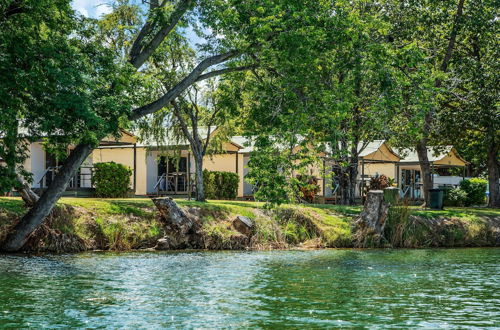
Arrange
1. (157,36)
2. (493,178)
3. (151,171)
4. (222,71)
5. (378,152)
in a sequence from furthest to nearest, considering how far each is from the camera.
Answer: (378,152) → (151,171) → (493,178) → (222,71) → (157,36)

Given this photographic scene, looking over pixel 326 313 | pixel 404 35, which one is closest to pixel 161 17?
pixel 326 313

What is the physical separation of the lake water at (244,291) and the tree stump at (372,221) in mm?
3853

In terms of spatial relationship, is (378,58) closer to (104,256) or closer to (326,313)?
(104,256)

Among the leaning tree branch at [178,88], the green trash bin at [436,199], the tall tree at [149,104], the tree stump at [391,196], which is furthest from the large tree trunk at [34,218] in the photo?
the green trash bin at [436,199]

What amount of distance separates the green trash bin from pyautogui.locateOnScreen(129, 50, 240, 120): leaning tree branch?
41.0ft

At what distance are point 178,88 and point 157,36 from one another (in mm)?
1567

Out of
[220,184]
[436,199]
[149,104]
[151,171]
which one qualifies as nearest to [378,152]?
[436,199]

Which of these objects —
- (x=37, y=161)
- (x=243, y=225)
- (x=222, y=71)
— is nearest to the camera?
(x=222, y=71)

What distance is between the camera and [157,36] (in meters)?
19.8

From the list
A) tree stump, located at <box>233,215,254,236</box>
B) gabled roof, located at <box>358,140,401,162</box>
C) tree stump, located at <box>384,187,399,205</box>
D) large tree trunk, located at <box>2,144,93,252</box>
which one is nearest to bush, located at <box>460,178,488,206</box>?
gabled roof, located at <box>358,140,401,162</box>

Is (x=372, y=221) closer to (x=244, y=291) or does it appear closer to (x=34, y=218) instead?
(x=34, y=218)

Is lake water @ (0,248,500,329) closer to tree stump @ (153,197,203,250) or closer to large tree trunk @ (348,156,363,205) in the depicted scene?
tree stump @ (153,197,203,250)

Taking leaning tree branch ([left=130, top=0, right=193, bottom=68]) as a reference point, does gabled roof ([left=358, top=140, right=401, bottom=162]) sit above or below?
below

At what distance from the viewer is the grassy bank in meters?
19.1
